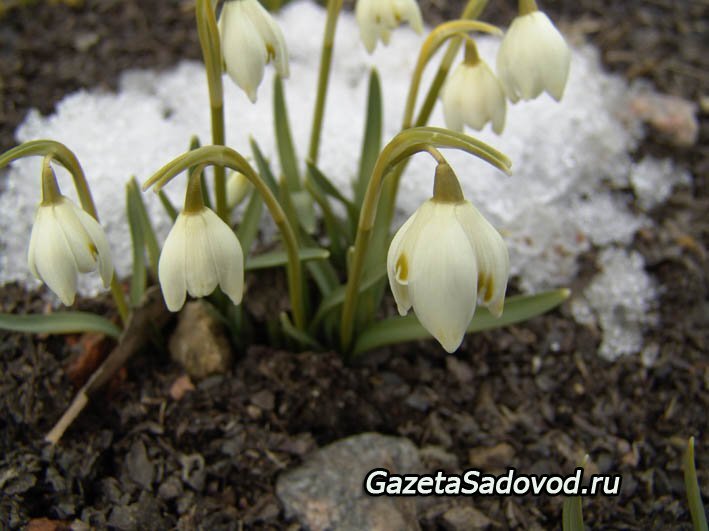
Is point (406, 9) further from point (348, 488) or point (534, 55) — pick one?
point (348, 488)

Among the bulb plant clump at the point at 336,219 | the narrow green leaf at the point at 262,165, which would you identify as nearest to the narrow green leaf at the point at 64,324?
the bulb plant clump at the point at 336,219

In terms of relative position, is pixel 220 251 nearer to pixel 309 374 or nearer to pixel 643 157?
pixel 309 374

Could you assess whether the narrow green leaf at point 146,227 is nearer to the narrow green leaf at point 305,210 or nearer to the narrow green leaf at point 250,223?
the narrow green leaf at point 250,223

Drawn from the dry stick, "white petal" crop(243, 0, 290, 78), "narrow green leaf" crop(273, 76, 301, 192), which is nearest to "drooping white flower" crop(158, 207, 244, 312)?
"white petal" crop(243, 0, 290, 78)

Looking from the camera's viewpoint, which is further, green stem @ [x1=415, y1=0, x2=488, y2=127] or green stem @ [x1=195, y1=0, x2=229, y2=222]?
green stem @ [x1=415, y1=0, x2=488, y2=127]

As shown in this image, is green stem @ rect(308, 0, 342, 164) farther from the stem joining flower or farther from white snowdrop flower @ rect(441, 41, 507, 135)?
the stem joining flower

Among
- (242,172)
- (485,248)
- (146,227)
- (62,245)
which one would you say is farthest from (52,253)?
(485,248)
